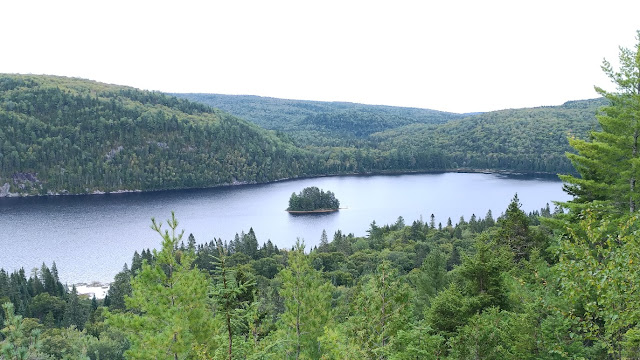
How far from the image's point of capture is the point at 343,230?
380 ft

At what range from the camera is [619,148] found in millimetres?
19719

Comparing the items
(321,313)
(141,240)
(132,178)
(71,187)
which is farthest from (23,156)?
(321,313)

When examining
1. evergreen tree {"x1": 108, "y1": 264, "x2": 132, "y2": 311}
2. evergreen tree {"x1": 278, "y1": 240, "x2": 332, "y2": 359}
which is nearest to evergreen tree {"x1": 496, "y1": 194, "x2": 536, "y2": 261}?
evergreen tree {"x1": 278, "y1": 240, "x2": 332, "y2": 359}

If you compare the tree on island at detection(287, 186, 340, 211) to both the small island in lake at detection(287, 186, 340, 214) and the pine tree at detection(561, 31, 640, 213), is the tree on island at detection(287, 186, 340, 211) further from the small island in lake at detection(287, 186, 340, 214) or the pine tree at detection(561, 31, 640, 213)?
the pine tree at detection(561, 31, 640, 213)

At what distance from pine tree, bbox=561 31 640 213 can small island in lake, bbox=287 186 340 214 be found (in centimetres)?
11711

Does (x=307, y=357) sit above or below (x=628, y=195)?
below

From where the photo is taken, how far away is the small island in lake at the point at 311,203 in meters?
137

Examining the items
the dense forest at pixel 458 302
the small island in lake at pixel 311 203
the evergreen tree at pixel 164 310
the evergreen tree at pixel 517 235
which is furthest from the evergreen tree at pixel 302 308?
the small island in lake at pixel 311 203

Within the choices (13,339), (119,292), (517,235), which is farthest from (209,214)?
(13,339)

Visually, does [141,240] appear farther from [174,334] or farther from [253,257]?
[174,334]

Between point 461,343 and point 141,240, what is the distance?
9941 centimetres

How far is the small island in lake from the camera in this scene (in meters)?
137

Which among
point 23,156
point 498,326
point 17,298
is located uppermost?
point 23,156

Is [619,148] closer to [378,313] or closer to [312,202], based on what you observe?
[378,313]
